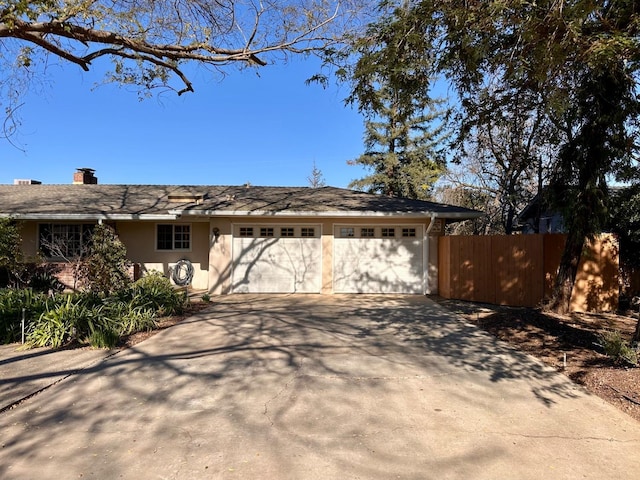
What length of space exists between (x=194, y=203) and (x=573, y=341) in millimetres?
10747

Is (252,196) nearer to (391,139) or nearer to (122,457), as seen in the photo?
(122,457)

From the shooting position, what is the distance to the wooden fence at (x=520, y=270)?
32.6 feet

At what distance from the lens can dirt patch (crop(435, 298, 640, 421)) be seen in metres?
4.45

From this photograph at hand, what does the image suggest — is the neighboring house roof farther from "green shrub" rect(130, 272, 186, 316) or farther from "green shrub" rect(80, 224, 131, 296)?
"green shrub" rect(130, 272, 186, 316)

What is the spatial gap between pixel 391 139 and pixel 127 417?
23.8m

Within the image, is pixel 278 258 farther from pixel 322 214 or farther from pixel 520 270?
pixel 520 270

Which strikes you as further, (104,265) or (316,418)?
(104,265)

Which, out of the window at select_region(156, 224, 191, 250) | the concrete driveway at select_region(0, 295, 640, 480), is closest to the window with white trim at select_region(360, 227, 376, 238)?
the window at select_region(156, 224, 191, 250)

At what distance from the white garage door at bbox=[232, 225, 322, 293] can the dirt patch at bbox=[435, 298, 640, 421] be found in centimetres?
421

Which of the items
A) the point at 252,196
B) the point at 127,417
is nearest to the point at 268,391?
the point at 127,417

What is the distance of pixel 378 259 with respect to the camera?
12.4m

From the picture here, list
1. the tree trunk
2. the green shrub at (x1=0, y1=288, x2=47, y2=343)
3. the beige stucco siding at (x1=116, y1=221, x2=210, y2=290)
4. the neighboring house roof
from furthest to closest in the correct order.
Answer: the beige stucco siding at (x1=116, y1=221, x2=210, y2=290) → the neighboring house roof → the tree trunk → the green shrub at (x1=0, y1=288, x2=47, y2=343)

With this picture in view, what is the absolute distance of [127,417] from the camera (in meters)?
3.74

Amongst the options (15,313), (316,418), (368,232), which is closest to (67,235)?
(15,313)
